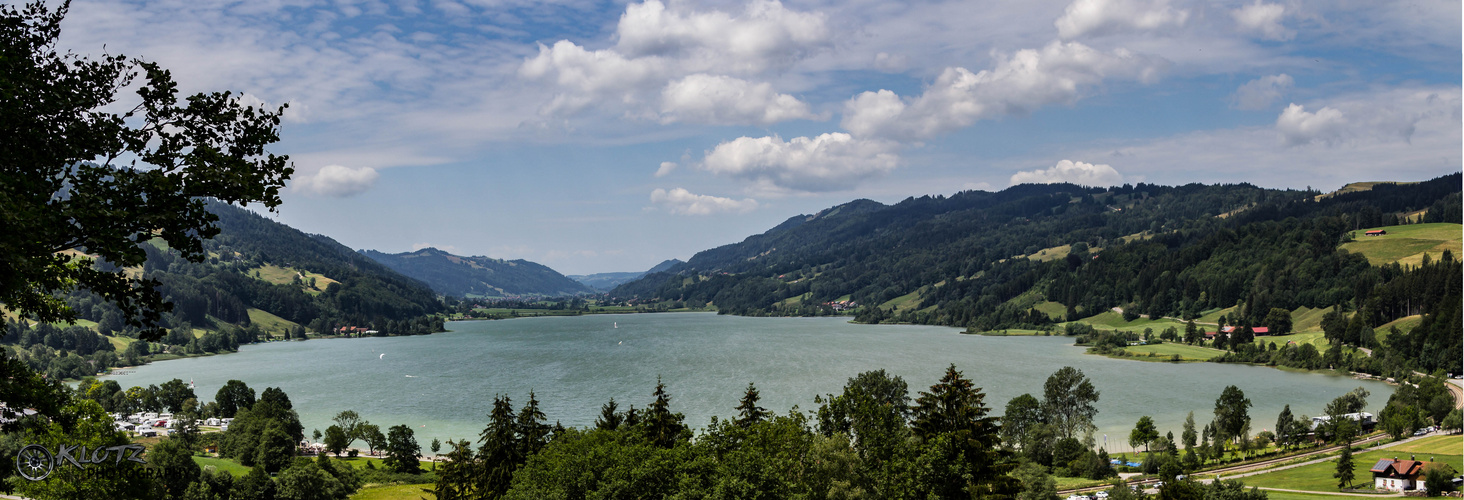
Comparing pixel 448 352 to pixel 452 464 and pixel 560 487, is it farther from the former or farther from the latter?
pixel 560 487

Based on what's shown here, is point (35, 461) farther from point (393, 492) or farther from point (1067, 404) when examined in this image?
point (1067, 404)

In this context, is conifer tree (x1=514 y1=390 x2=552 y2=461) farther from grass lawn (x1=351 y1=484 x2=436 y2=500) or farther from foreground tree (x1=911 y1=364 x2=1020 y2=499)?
grass lawn (x1=351 y1=484 x2=436 y2=500)

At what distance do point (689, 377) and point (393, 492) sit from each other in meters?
59.1

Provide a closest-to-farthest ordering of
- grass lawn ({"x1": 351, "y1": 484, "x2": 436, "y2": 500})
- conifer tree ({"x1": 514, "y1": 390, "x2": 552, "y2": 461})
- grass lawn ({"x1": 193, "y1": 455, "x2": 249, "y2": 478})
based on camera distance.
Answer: conifer tree ({"x1": 514, "y1": 390, "x2": 552, "y2": 461})
grass lawn ({"x1": 351, "y1": 484, "x2": 436, "y2": 500})
grass lawn ({"x1": 193, "y1": 455, "x2": 249, "y2": 478})

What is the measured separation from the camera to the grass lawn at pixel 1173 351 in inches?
5742

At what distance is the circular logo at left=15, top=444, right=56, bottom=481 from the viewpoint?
53.4ft

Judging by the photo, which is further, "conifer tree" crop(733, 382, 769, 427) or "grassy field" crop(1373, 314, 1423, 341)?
"grassy field" crop(1373, 314, 1423, 341)

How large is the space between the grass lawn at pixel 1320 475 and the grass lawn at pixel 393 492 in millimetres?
58018

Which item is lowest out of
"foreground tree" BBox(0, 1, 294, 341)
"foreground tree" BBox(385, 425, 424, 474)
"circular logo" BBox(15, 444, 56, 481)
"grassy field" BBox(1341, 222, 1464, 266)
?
"foreground tree" BBox(385, 425, 424, 474)

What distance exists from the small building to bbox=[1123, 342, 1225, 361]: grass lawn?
93.4 meters

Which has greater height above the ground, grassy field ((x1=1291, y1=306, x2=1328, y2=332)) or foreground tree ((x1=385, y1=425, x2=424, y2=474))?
grassy field ((x1=1291, y1=306, x2=1328, y2=332))

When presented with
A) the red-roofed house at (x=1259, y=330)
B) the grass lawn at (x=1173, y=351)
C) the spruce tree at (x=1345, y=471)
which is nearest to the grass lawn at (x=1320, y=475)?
the spruce tree at (x=1345, y=471)

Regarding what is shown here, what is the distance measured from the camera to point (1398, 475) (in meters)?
55.2

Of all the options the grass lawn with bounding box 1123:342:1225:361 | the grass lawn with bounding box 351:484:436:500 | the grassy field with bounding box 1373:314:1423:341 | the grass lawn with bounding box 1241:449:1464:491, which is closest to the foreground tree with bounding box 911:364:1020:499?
the grass lawn with bounding box 1241:449:1464:491
